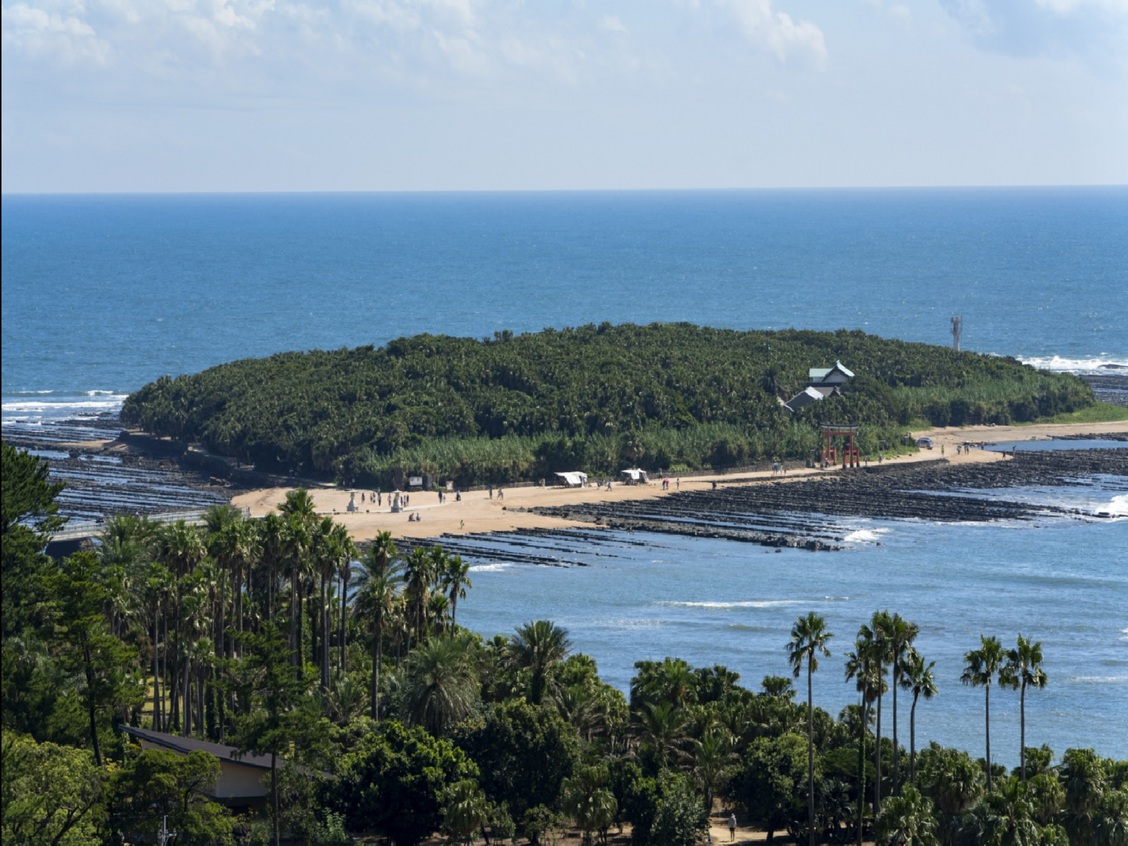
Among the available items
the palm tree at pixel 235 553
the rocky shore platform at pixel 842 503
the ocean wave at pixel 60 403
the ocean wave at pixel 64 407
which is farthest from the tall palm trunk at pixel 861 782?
the ocean wave at pixel 64 407

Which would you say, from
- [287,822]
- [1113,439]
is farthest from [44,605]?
[1113,439]

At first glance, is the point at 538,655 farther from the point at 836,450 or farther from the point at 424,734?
the point at 836,450

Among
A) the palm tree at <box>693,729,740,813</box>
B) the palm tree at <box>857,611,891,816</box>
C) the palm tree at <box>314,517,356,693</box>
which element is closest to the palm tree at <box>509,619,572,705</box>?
the palm tree at <box>693,729,740,813</box>

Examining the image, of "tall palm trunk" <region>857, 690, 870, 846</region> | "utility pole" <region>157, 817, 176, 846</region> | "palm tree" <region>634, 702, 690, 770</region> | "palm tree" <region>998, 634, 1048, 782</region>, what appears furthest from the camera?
"palm tree" <region>634, 702, 690, 770</region>

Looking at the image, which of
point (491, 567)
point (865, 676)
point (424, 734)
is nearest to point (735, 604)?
point (491, 567)

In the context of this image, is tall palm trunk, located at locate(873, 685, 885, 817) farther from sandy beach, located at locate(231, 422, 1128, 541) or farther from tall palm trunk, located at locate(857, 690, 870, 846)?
sandy beach, located at locate(231, 422, 1128, 541)

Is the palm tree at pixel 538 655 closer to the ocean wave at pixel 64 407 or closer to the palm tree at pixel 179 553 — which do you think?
the palm tree at pixel 179 553

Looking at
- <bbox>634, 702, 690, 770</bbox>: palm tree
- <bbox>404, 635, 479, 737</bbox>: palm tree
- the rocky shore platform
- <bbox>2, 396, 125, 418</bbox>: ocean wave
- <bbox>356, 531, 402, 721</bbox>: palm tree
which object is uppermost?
<bbox>2, 396, 125, 418</bbox>: ocean wave

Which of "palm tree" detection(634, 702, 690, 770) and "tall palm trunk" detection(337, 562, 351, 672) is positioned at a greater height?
"tall palm trunk" detection(337, 562, 351, 672)
